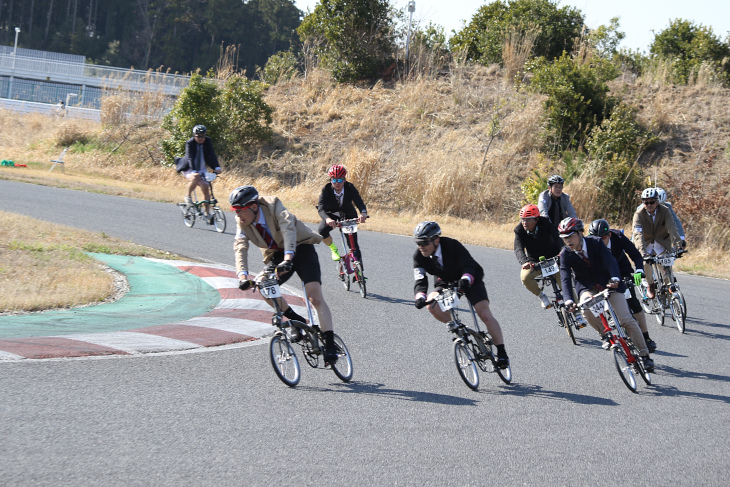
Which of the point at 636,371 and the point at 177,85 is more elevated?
the point at 177,85

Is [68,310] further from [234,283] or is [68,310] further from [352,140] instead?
[352,140]

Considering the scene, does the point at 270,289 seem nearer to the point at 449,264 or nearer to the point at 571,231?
the point at 449,264

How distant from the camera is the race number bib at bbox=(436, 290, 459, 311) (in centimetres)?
702

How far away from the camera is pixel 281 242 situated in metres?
7.32

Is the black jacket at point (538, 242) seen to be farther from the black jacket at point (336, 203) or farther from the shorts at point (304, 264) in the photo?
the shorts at point (304, 264)

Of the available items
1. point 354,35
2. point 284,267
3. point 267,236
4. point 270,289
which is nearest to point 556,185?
point 267,236

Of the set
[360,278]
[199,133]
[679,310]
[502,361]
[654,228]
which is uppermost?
[199,133]

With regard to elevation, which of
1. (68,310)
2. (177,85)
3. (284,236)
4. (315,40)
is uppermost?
(315,40)

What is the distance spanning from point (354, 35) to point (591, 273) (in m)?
28.9

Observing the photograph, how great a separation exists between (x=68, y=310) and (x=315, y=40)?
2959cm

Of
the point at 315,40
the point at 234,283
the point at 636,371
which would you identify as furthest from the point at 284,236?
the point at 315,40

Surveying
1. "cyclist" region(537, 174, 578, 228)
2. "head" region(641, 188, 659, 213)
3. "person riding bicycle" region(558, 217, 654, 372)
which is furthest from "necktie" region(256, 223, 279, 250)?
"head" region(641, 188, 659, 213)

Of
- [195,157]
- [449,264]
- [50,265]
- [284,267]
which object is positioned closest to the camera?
[284,267]

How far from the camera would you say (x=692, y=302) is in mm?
12875
